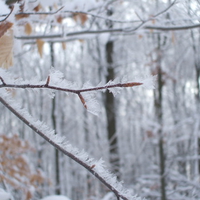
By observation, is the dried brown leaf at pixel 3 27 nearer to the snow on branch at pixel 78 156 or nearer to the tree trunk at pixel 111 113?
the snow on branch at pixel 78 156

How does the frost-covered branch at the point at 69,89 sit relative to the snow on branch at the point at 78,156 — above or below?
above

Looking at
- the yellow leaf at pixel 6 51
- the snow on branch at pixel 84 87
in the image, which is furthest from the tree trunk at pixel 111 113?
the snow on branch at pixel 84 87

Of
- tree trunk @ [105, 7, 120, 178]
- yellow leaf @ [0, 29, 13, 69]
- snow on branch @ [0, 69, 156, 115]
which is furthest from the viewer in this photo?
tree trunk @ [105, 7, 120, 178]

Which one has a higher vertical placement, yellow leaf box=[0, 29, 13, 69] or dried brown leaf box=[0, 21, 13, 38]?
dried brown leaf box=[0, 21, 13, 38]

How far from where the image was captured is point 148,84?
44cm

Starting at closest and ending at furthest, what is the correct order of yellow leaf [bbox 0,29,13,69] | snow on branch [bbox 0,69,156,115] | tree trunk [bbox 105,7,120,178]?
snow on branch [bbox 0,69,156,115] → yellow leaf [bbox 0,29,13,69] → tree trunk [bbox 105,7,120,178]

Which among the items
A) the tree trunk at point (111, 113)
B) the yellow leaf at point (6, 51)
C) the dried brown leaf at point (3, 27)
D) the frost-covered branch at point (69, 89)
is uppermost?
the dried brown leaf at point (3, 27)

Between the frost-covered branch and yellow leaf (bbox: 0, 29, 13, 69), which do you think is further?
yellow leaf (bbox: 0, 29, 13, 69)

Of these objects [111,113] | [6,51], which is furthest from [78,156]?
[111,113]

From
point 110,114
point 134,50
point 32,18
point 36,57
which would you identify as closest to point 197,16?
point 32,18

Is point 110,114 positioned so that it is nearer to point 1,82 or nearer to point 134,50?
point 134,50

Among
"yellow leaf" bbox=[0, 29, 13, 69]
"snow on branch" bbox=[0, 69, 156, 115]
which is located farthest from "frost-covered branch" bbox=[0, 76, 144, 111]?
"yellow leaf" bbox=[0, 29, 13, 69]

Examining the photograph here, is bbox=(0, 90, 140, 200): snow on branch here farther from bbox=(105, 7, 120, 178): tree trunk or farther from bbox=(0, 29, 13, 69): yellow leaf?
bbox=(105, 7, 120, 178): tree trunk

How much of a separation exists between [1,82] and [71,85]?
0.56 ft
